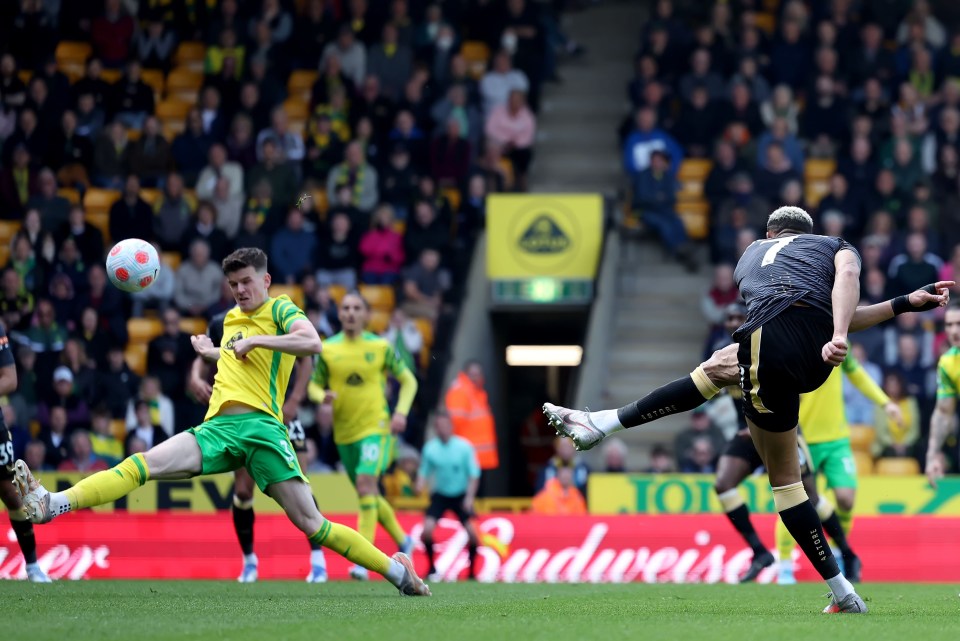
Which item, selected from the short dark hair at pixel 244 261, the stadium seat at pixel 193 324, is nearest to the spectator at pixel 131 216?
the stadium seat at pixel 193 324

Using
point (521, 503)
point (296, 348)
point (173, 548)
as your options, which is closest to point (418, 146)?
point (521, 503)

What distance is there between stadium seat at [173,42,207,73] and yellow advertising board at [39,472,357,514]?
945 cm

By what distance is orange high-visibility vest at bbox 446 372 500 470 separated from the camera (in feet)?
60.5

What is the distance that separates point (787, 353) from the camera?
332 inches

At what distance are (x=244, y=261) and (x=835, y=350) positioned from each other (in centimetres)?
386

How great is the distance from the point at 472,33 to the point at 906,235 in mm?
7866

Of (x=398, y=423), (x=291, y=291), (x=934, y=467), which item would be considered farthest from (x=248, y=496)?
(x=291, y=291)

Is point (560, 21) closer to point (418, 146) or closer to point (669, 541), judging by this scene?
point (418, 146)

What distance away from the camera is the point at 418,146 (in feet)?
71.5

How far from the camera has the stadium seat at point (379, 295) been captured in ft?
66.6

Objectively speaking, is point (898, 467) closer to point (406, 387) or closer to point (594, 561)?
point (594, 561)

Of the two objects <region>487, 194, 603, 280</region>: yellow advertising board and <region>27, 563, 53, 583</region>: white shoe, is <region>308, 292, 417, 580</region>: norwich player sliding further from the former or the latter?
<region>487, 194, 603, 280</region>: yellow advertising board

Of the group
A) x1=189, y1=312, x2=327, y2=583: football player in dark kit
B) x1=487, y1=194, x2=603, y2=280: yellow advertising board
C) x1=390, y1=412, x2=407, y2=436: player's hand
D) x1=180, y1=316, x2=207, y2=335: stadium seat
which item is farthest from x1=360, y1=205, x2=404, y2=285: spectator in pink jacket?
x1=390, y1=412, x2=407, y2=436: player's hand

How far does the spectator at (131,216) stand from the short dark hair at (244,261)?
11334 millimetres
